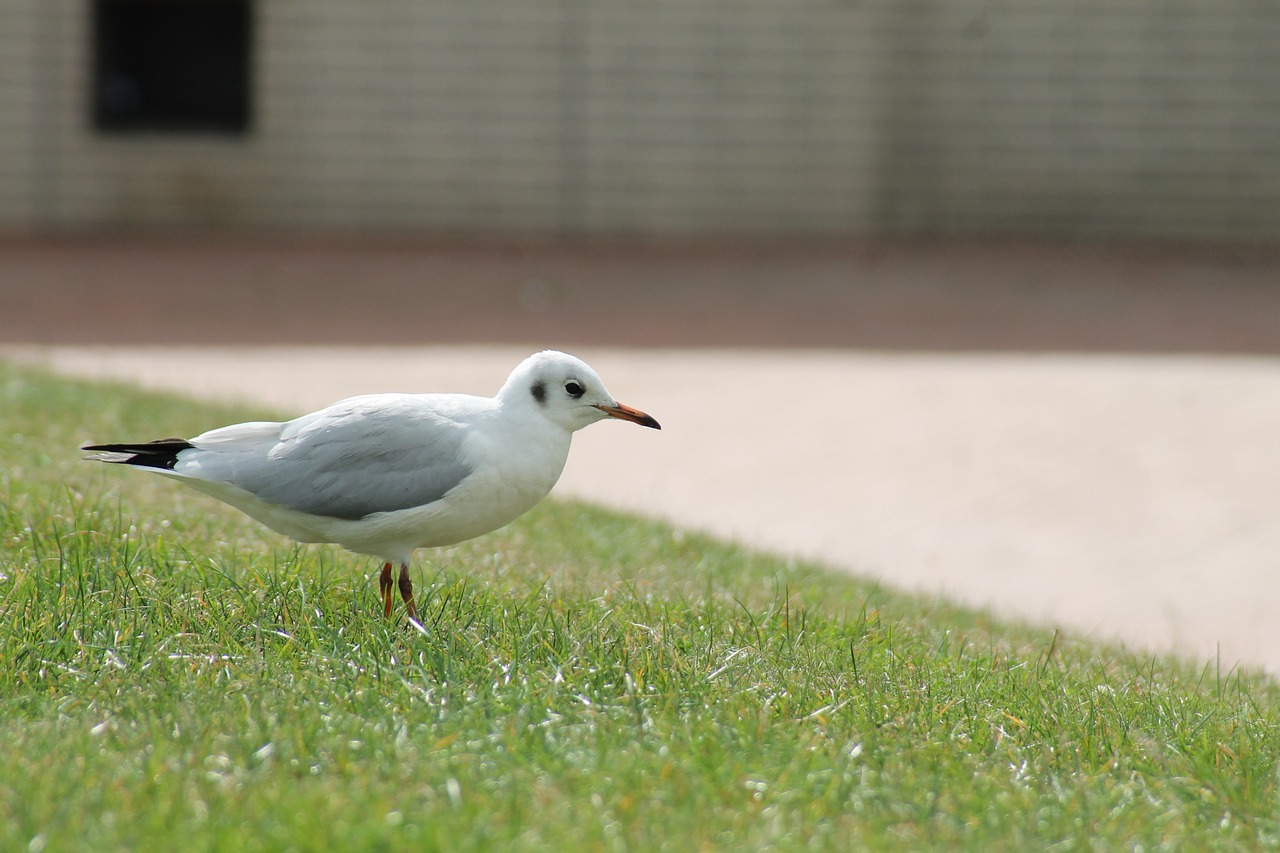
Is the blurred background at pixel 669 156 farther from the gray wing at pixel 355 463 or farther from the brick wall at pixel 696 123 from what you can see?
the gray wing at pixel 355 463

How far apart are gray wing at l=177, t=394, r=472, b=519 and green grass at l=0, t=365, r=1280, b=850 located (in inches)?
11.4

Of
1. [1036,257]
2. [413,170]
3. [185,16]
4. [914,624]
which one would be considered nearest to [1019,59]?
[1036,257]

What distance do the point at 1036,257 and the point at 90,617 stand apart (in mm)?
13038

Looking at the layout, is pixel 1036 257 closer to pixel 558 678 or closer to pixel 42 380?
pixel 42 380

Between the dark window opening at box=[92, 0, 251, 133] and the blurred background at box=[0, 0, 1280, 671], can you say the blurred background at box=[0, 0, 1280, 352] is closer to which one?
the blurred background at box=[0, 0, 1280, 671]

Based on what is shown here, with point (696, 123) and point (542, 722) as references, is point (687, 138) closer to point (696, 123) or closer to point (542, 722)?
point (696, 123)

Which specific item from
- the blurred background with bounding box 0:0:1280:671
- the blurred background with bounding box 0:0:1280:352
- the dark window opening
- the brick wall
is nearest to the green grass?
the blurred background with bounding box 0:0:1280:671

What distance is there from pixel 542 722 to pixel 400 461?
0.95m

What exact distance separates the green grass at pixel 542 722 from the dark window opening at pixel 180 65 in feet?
42.9

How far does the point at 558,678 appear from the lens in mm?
3430

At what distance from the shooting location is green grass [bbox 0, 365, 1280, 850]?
9.08 feet

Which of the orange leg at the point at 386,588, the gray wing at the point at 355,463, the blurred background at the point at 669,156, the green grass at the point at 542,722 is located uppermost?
the blurred background at the point at 669,156

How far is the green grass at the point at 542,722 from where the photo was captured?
2768 mm

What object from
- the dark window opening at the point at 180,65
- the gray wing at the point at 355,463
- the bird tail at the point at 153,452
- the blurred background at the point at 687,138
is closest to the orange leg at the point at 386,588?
the gray wing at the point at 355,463
